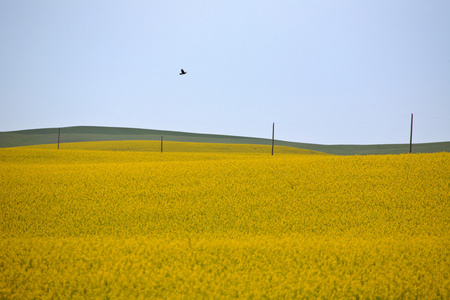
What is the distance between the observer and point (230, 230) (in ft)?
40.5

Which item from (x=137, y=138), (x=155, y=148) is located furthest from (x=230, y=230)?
(x=137, y=138)

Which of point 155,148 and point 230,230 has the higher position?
point 155,148

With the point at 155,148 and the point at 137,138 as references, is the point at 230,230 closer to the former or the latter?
the point at 155,148

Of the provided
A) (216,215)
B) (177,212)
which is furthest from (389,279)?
(177,212)

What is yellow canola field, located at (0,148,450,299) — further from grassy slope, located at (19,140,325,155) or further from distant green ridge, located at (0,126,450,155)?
distant green ridge, located at (0,126,450,155)

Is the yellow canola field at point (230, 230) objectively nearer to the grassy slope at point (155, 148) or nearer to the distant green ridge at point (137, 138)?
the grassy slope at point (155, 148)

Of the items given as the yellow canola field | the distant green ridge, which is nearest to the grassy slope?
the distant green ridge

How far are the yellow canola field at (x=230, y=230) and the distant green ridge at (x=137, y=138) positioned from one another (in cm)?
5653

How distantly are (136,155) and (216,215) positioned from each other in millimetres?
23757

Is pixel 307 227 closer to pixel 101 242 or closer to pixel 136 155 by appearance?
pixel 101 242

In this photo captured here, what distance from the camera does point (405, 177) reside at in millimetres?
18969

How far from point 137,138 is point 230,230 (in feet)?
245

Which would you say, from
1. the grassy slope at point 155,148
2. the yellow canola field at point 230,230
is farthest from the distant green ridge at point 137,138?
the yellow canola field at point 230,230

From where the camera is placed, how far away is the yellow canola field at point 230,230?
7.82 m
